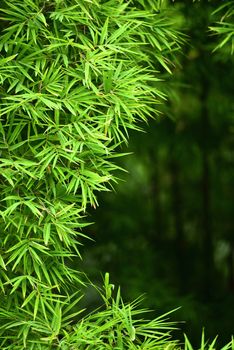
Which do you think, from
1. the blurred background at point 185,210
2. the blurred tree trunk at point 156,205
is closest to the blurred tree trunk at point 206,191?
the blurred background at point 185,210

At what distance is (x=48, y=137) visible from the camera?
1585mm

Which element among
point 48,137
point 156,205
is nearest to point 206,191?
point 156,205

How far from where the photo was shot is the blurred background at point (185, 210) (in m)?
2.84

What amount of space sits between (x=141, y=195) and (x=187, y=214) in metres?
0.52

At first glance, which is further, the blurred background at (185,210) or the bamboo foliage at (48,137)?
the blurred background at (185,210)

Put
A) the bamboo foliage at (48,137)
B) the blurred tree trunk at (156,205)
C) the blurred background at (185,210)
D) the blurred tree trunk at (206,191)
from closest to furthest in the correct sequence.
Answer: the bamboo foliage at (48,137), the blurred background at (185,210), the blurred tree trunk at (206,191), the blurred tree trunk at (156,205)

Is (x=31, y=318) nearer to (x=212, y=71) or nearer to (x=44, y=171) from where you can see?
(x=44, y=171)

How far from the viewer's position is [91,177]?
5.20 feet

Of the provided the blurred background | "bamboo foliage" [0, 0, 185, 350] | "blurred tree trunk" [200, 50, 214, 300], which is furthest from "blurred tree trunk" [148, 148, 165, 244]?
"bamboo foliage" [0, 0, 185, 350]

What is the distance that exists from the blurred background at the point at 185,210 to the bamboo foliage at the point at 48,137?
638 mm

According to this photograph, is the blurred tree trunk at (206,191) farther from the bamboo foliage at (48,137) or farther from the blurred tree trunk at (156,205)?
the bamboo foliage at (48,137)

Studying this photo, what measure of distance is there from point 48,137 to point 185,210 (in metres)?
2.59

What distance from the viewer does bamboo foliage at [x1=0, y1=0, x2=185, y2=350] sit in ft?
5.10

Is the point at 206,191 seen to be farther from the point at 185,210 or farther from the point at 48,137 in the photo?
the point at 48,137
